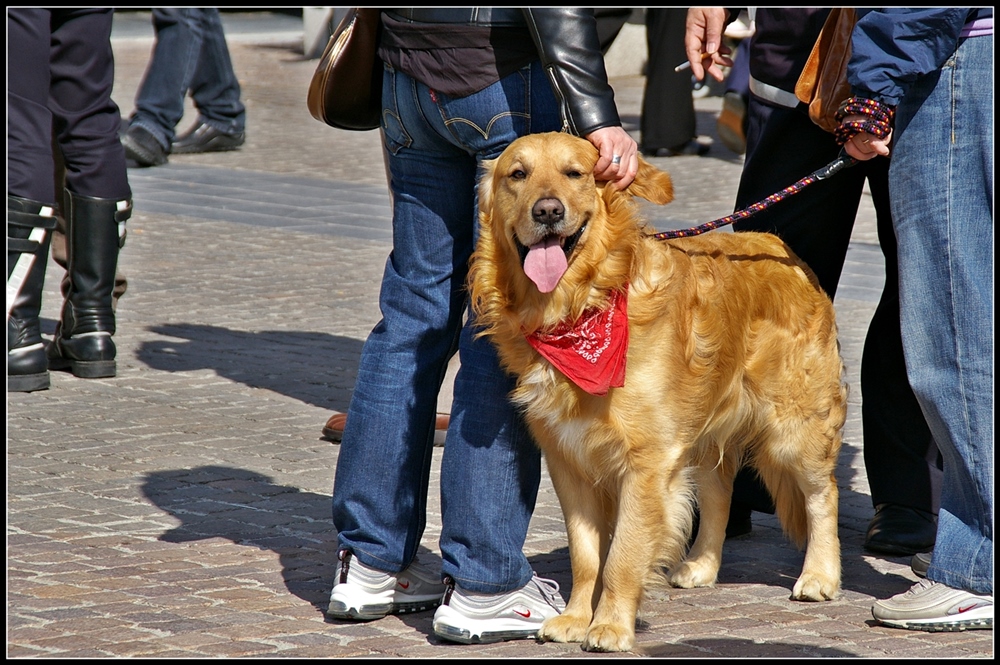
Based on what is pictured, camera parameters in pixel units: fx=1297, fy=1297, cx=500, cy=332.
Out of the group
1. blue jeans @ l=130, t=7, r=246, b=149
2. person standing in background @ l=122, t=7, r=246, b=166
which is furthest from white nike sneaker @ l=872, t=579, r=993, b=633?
blue jeans @ l=130, t=7, r=246, b=149

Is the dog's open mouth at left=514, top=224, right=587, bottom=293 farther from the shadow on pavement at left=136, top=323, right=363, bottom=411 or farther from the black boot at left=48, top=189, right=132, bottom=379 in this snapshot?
the black boot at left=48, top=189, right=132, bottom=379

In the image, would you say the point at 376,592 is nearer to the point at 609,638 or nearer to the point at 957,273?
the point at 609,638

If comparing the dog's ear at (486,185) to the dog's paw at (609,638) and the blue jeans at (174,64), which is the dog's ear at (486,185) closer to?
the dog's paw at (609,638)

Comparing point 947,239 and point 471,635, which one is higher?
point 947,239

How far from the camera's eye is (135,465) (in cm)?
533

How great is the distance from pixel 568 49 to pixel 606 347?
811 mm

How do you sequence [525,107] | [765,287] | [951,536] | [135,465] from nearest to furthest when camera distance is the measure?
[525,107], [951,536], [765,287], [135,465]

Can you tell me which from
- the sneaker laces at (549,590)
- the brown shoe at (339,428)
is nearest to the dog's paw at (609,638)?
the sneaker laces at (549,590)

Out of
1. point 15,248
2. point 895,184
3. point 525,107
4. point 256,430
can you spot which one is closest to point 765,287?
point 895,184

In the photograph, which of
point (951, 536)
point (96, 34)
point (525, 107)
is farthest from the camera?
point (96, 34)

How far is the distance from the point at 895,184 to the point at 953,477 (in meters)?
0.88

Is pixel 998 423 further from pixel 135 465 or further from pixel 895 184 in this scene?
pixel 135 465

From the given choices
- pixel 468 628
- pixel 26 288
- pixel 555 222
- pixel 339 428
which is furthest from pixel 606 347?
pixel 26 288

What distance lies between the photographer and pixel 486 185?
3.60 meters
